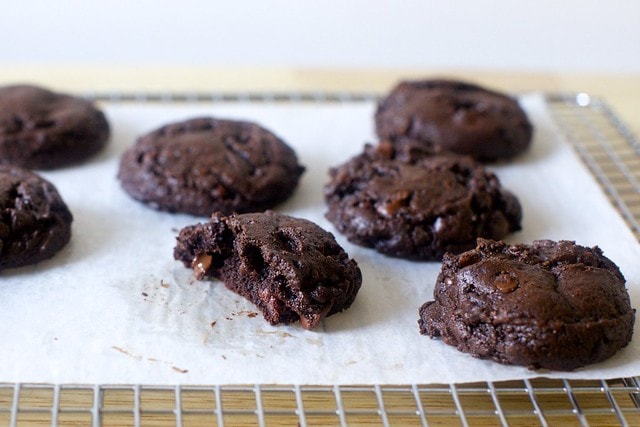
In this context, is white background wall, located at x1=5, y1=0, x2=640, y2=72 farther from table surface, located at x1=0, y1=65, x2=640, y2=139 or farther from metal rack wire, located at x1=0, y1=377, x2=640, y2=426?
metal rack wire, located at x1=0, y1=377, x2=640, y2=426

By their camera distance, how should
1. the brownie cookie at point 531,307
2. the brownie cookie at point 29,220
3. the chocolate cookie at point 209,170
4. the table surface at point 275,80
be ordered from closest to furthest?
1. the brownie cookie at point 531,307
2. the brownie cookie at point 29,220
3. the chocolate cookie at point 209,170
4. the table surface at point 275,80

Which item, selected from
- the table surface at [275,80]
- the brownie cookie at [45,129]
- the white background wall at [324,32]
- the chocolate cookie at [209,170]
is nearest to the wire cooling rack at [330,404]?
the chocolate cookie at [209,170]

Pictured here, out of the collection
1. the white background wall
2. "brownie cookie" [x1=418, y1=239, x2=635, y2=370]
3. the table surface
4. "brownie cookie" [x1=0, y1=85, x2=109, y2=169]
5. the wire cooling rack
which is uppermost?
"brownie cookie" [x1=418, y1=239, x2=635, y2=370]

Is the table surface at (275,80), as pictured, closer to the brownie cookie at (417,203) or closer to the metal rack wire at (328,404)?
the brownie cookie at (417,203)

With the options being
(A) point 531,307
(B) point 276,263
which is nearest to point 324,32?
(B) point 276,263

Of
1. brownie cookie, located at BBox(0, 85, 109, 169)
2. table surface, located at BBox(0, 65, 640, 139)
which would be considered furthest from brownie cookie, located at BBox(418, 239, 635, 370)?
table surface, located at BBox(0, 65, 640, 139)
